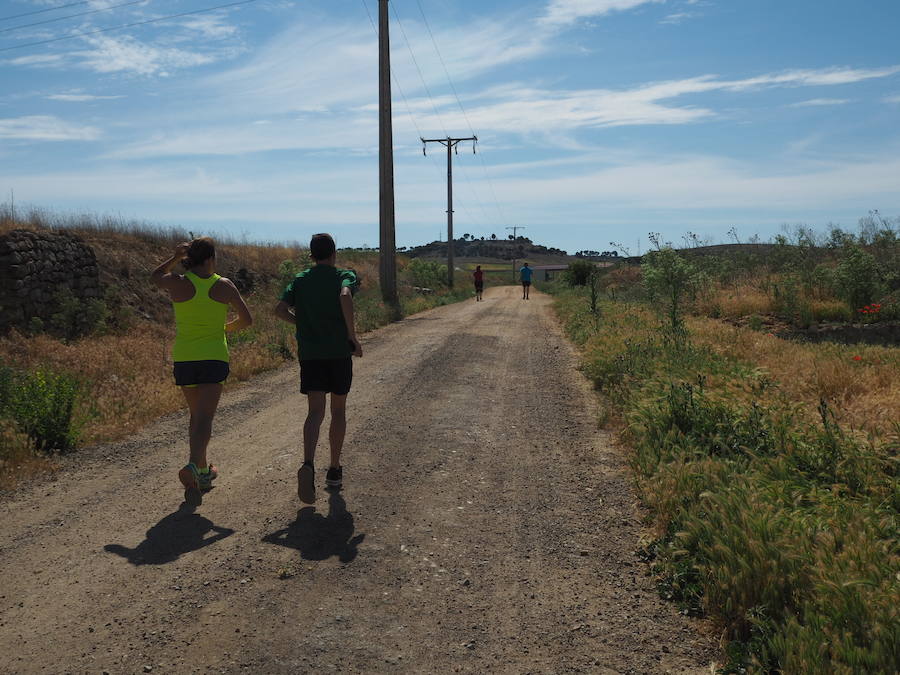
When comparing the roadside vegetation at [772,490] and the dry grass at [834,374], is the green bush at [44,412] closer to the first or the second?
the roadside vegetation at [772,490]

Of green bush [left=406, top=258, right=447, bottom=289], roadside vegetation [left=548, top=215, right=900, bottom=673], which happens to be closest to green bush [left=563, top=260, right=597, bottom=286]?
green bush [left=406, top=258, right=447, bottom=289]

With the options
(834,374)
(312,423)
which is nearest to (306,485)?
(312,423)

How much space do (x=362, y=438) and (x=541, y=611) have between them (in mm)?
3692

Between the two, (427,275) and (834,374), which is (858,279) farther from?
(427,275)

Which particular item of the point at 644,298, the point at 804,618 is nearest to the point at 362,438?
the point at 804,618

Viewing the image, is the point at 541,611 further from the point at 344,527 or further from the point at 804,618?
the point at 344,527

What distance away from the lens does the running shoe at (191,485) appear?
514 cm

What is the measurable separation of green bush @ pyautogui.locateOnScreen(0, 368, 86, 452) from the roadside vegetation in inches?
223

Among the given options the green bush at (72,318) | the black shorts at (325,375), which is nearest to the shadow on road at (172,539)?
the black shorts at (325,375)

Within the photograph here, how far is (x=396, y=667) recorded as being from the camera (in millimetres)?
3104

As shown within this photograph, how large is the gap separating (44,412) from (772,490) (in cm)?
670

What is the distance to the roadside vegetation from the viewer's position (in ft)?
10.1

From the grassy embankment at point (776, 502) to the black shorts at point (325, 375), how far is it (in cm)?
248

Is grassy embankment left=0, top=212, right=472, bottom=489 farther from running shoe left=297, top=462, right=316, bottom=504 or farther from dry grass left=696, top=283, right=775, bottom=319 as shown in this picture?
dry grass left=696, top=283, right=775, bottom=319
